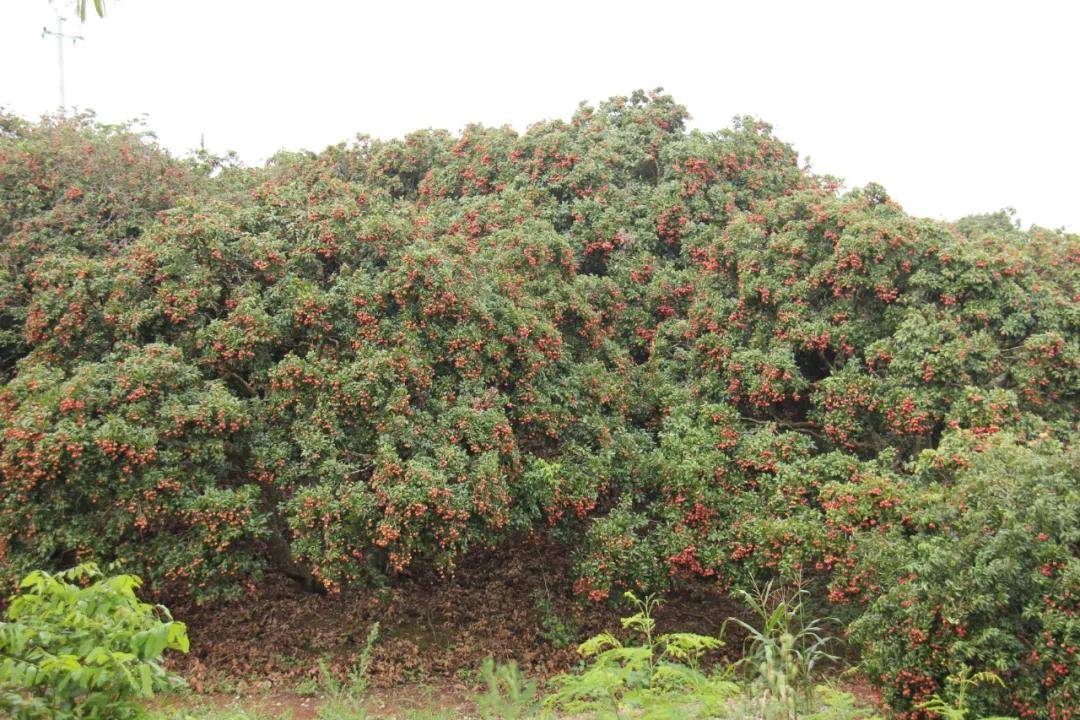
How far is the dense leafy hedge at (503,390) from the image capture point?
24.9ft

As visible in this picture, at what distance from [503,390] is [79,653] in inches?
265

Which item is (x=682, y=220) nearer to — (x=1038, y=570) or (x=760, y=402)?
(x=760, y=402)

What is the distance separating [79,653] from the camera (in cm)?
313

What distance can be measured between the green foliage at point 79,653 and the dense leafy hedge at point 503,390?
4149 millimetres

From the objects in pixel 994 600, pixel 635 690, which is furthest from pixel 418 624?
pixel 635 690

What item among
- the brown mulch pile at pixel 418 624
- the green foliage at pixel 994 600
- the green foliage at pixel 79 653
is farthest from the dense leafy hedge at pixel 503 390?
the green foliage at pixel 79 653

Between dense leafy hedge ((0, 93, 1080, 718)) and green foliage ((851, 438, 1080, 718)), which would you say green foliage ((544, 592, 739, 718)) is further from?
dense leafy hedge ((0, 93, 1080, 718))

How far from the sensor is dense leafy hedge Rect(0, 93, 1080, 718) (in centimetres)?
758

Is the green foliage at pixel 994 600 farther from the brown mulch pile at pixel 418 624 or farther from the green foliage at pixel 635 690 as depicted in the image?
the brown mulch pile at pixel 418 624

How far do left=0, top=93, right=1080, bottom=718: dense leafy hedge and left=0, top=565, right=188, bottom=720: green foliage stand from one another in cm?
415

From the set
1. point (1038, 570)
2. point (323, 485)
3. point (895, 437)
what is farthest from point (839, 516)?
point (323, 485)

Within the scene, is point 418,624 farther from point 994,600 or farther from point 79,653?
point 79,653

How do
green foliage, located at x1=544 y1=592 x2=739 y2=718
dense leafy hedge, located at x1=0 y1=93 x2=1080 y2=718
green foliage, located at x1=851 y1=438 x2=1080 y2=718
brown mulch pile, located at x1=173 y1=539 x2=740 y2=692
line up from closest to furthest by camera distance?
green foliage, located at x1=544 y1=592 x2=739 y2=718, green foliage, located at x1=851 y1=438 x2=1080 y2=718, dense leafy hedge, located at x1=0 y1=93 x2=1080 y2=718, brown mulch pile, located at x1=173 y1=539 x2=740 y2=692

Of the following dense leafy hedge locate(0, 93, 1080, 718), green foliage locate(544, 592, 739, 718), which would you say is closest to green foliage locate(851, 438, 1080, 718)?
dense leafy hedge locate(0, 93, 1080, 718)
